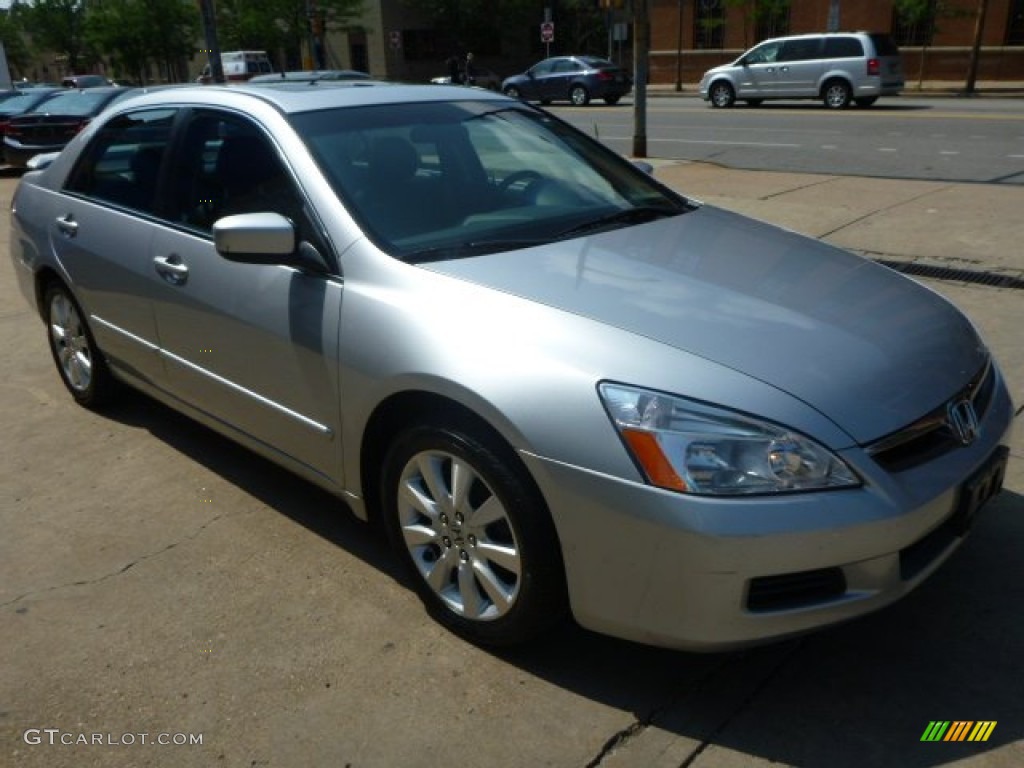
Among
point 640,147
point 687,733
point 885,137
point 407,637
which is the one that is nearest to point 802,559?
point 687,733

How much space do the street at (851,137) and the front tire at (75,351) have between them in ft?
31.6

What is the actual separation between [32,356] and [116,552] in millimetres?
3107

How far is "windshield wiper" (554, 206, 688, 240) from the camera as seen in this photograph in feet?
11.0

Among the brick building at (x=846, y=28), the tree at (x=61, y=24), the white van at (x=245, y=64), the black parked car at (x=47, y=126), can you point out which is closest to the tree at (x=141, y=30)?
the white van at (x=245, y=64)

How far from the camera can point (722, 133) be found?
59.6 ft

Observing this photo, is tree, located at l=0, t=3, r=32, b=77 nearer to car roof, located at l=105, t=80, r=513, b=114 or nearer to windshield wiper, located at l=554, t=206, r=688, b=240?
car roof, located at l=105, t=80, r=513, b=114

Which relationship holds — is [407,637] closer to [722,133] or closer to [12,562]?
[12,562]

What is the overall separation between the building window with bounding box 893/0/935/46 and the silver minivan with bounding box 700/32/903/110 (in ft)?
18.3

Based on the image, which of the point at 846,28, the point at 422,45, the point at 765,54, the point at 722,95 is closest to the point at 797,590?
the point at 765,54

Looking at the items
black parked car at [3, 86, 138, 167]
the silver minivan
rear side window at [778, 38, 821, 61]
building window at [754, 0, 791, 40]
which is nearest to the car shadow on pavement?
black parked car at [3, 86, 138, 167]

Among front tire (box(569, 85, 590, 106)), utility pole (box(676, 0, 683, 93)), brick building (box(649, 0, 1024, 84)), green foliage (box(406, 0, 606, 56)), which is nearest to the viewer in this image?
front tire (box(569, 85, 590, 106))

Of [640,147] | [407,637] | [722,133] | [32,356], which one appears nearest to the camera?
[407,637]

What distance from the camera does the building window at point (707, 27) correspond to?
3784cm

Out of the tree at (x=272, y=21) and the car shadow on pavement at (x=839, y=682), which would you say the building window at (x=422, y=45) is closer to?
the tree at (x=272, y=21)
